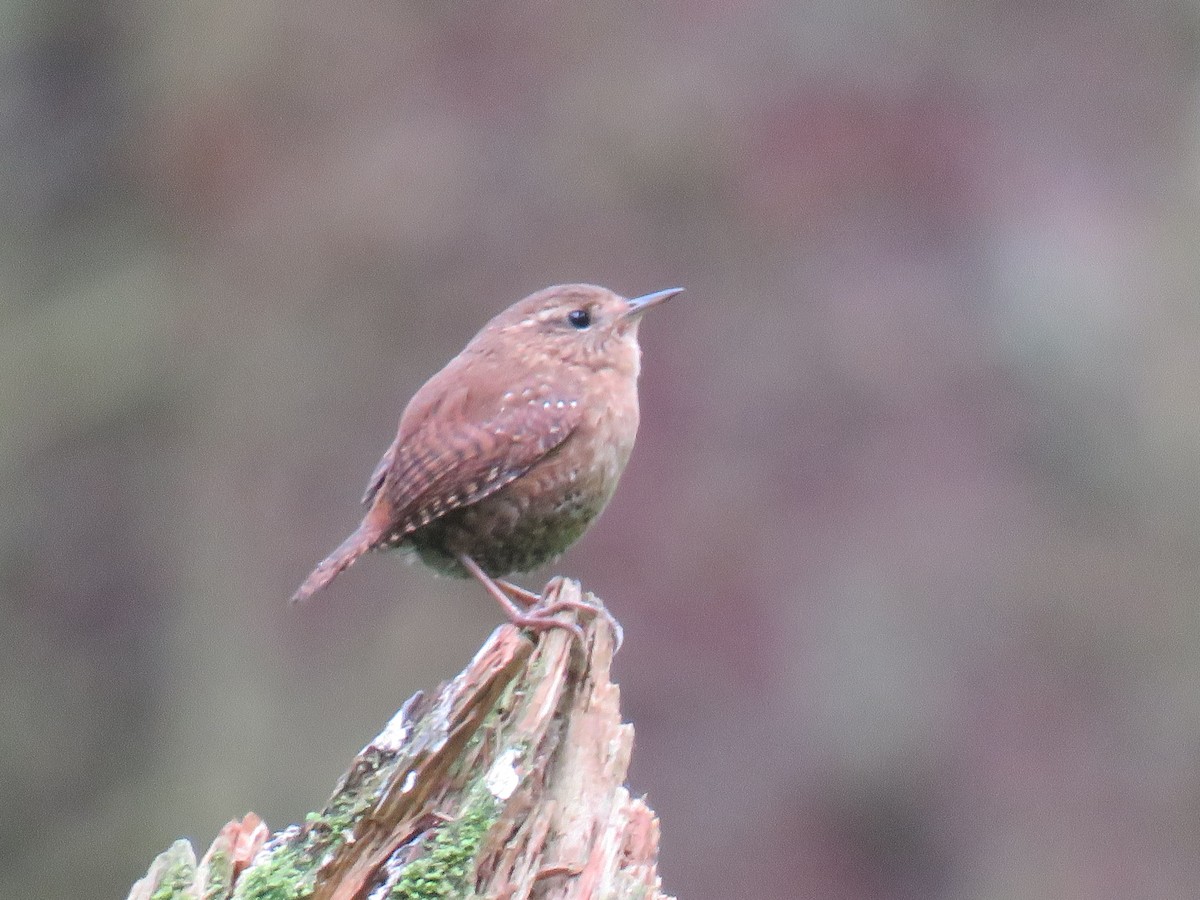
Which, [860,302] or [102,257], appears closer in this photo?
[860,302]

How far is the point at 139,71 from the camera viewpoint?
36.2 ft

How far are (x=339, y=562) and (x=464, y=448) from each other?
45 cm

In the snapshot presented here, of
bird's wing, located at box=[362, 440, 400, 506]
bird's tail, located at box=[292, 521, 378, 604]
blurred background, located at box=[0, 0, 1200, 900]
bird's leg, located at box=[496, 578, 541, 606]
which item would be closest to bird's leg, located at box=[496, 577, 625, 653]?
bird's leg, located at box=[496, 578, 541, 606]

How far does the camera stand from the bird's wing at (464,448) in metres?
4.61

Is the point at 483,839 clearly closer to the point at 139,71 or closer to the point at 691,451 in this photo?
the point at 691,451

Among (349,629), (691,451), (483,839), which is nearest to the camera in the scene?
(483,839)

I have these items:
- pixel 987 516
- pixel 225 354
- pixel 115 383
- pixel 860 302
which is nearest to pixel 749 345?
pixel 860 302

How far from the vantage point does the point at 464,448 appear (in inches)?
184

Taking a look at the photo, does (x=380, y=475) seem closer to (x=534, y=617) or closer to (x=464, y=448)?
(x=464, y=448)

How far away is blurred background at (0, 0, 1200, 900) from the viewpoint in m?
8.80

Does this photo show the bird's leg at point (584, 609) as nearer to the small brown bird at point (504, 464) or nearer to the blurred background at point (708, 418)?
the small brown bird at point (504, 464)

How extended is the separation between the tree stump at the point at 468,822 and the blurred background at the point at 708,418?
4888mm

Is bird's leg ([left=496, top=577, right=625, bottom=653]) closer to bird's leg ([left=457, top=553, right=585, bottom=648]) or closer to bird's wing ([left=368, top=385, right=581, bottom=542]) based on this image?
bird's leg ([left=457, top=553, right=585, bottom=648])

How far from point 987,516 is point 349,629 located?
309 centimetres
